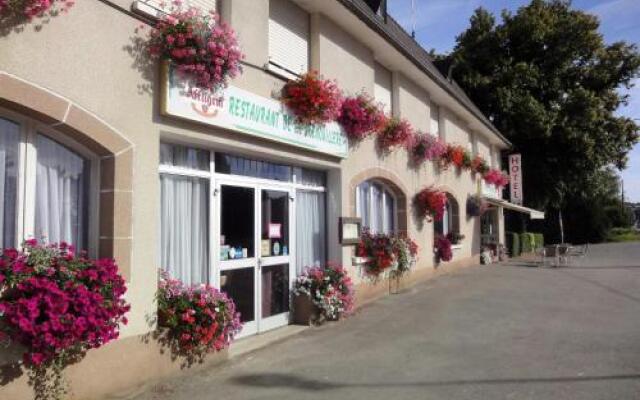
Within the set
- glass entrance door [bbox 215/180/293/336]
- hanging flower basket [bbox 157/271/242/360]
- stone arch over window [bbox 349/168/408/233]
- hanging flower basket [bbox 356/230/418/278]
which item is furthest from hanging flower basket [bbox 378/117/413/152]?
hanging flower basket [bbox 157/271/242/360]

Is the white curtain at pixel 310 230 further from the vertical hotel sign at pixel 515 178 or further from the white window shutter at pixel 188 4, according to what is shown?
the vertical hotel sign at pixel 515 178

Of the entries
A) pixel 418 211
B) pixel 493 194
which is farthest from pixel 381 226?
pixel 493 194

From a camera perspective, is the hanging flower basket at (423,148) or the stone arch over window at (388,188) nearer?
the stone arch over window at (388,188)

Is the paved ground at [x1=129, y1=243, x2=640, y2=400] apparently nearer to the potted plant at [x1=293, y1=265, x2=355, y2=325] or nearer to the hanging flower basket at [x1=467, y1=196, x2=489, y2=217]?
the potted plant at [x1=293, y1=265, x2=355, y2=325]

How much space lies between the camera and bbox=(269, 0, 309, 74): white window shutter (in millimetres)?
8688

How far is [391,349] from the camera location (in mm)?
7398

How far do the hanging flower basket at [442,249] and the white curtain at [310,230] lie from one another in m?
5.88

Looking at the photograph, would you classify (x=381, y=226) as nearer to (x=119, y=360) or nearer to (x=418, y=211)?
(x=418, y=211)

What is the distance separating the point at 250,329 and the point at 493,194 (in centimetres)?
1604

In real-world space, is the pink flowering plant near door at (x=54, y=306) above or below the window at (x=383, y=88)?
below

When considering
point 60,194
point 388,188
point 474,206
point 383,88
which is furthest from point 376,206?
point 60,194

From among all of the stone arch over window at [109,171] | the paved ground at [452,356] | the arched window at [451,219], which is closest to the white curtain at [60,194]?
the stone arch over window at [109,171]

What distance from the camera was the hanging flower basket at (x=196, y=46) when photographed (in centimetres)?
607

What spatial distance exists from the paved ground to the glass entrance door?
2.37 feet
